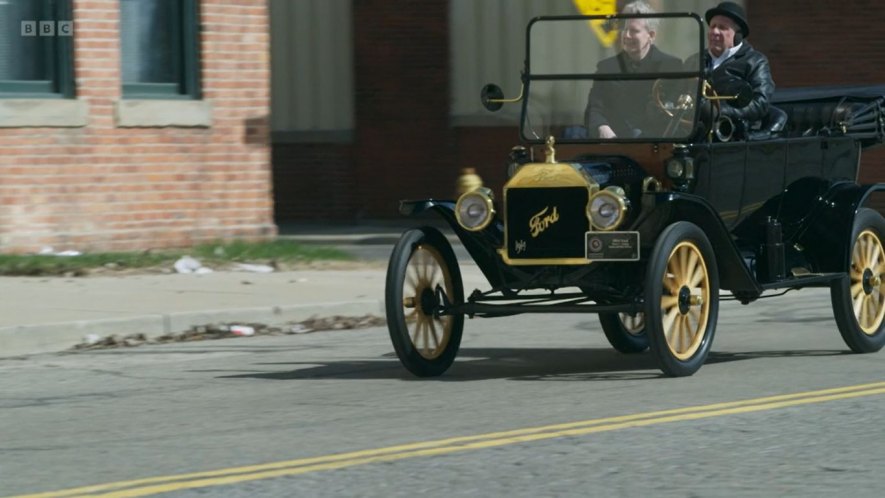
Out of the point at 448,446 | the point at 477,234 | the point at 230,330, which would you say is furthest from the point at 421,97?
the point at 448,446

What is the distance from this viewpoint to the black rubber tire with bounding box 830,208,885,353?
35.7 feet

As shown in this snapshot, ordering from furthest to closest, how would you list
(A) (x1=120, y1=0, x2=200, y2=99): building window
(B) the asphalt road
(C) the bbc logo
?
1. (A) (x1=120, y1=0, x2=200, y2=99): building window
2. (C) the bbc logo
3. (B) the asphalt road

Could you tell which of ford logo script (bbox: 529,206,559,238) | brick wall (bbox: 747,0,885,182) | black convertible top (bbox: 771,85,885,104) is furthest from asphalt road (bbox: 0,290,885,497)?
brick wall (bbox: 747,0,885,182)

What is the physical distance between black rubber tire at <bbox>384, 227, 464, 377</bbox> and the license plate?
0.90 metres

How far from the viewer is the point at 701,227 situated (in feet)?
33.4

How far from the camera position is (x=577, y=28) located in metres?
10.9

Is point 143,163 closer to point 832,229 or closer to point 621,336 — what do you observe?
point 621,336

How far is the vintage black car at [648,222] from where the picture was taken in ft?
32.1

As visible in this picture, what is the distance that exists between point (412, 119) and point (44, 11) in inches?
351

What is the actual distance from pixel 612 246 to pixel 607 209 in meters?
0.20

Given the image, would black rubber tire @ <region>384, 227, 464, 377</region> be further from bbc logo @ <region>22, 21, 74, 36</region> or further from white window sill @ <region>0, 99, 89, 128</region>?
bbc logo @ <region>22, 21, 74, 36</region>

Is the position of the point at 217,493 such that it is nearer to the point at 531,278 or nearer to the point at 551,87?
the point at 531,278

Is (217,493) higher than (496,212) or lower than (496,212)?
lower

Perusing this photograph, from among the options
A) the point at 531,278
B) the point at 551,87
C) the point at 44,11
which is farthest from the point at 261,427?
the point at 44,11
